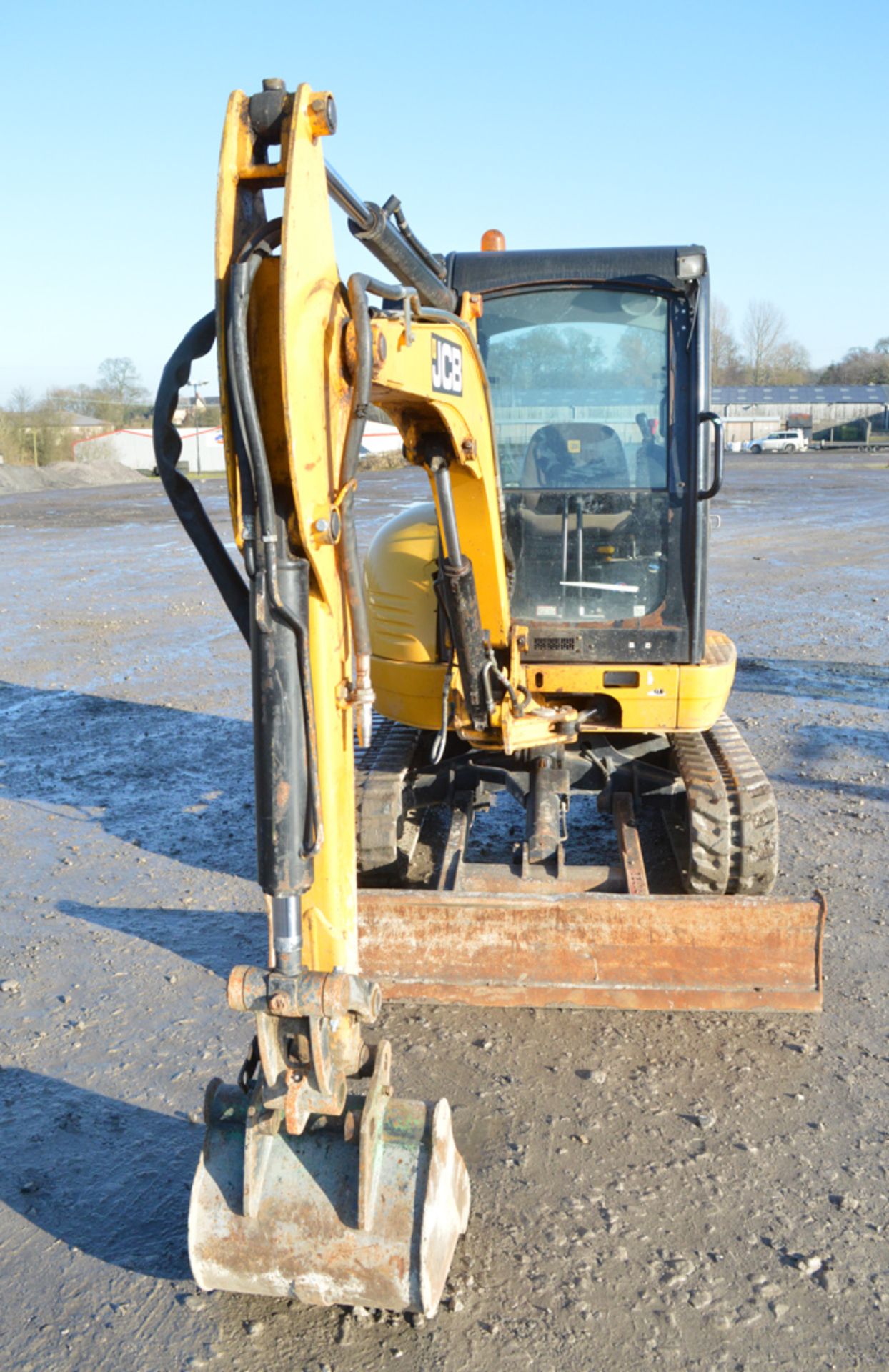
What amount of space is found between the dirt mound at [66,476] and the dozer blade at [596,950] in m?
40.6

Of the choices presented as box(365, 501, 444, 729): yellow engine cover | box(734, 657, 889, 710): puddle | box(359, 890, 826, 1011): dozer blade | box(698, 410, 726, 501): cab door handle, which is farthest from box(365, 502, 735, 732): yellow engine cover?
box(734, 657, 889, 710): puddle

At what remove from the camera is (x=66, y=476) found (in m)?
47.1

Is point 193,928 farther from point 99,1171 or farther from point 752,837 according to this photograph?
point 752,837

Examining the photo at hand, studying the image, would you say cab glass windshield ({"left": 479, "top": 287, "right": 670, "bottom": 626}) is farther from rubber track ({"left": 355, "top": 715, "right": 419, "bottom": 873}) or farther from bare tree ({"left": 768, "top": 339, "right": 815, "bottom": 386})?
bare tree ({"left": 768, "top": 339, "right": 815, "bottom": 386})

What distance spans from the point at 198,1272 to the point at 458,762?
3313 mm

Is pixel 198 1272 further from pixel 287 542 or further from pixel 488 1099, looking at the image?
pixel 287 542

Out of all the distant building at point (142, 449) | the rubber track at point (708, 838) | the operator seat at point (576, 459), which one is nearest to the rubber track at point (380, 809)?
the rubber track at point (708, 838)

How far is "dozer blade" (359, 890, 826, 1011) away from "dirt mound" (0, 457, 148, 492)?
40616 mm

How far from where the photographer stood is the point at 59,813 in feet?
24.3

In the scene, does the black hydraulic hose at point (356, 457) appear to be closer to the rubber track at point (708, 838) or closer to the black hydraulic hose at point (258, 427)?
the black hydraulic hose at point (258, 427)

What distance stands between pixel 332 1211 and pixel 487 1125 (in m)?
1.12

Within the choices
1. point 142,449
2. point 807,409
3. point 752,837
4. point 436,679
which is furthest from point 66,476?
point 807,409

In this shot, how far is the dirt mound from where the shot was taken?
1702 inches

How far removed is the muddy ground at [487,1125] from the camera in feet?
10.6
